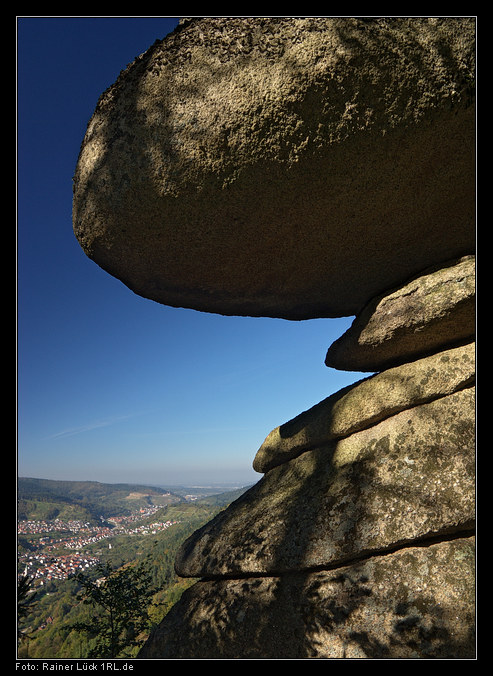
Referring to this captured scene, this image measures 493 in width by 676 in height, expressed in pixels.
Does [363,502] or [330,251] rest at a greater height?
[330,251]

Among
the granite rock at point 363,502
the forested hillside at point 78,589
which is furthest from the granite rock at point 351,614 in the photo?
the forested hillside at point 78,589

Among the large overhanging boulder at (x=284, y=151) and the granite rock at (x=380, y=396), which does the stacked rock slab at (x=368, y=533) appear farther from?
the large overhanging boulder at (x=284, y=151)

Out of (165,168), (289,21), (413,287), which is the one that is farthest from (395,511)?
(289,21)

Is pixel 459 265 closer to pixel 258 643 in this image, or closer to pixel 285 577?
pixel 285 577

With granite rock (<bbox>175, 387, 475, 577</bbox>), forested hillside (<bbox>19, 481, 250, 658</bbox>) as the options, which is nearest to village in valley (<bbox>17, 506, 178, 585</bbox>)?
forested hillside (<bbox>19, 481, 250, 658</bbox>)

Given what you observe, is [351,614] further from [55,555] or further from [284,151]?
[55,555]

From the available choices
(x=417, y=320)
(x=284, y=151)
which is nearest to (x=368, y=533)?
(x=417, y=320)

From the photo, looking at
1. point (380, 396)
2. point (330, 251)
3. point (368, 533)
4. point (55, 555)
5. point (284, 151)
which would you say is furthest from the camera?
point (55, 555)
